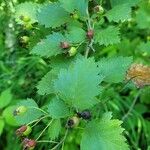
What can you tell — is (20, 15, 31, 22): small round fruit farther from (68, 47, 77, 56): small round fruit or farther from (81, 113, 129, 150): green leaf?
(81, 113, 129, 150): green leaf

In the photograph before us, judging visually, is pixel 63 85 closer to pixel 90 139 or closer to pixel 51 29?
pixel 90 139

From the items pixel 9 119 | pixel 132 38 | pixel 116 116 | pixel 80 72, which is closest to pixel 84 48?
pixel 80 72

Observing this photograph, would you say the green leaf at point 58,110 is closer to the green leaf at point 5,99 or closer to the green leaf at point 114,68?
the green leaf at point 114,68

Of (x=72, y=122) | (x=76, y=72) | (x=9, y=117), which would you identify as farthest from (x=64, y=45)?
(x=9, y=117)

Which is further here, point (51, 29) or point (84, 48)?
point (51, 29)

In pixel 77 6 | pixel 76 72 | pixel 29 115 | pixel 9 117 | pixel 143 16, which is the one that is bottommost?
pixel 9 117

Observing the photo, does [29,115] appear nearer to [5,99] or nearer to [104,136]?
[104,136]

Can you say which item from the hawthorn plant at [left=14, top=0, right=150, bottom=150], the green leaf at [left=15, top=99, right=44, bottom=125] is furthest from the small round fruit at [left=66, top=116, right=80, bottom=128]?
the green leaf at [left=15, top=99, right=44, bottom=125]
